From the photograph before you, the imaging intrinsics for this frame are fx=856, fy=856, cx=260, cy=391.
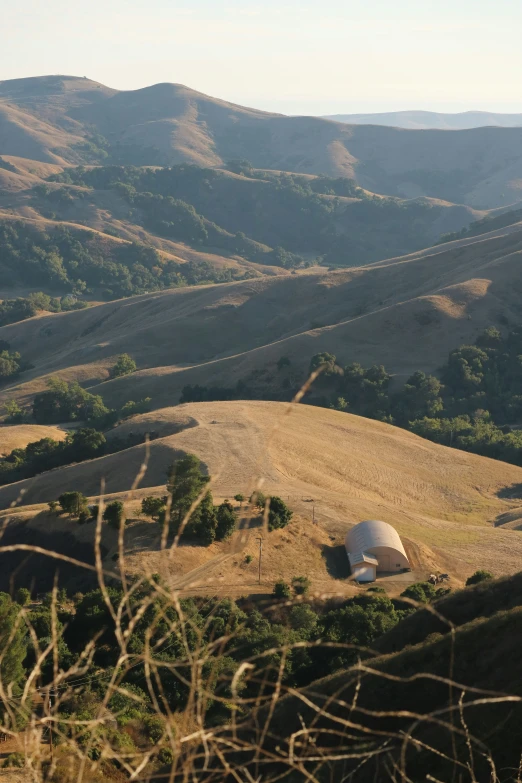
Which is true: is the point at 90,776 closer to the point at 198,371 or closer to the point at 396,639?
the point at 396,639

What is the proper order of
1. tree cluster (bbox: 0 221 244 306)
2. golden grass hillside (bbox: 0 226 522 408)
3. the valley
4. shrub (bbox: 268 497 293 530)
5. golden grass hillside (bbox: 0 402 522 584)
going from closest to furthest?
the valley → shrub (bbox: 268 497 293 530) → golden grass hillside (bbox: 0 402 522 584) → golden grass hillside (bbox: 0 226 522 408) → tree cluster (bbox: 0 221 244 306)

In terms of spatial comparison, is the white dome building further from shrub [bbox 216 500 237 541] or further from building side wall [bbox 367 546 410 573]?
shrub [bbox 216 500 237 541]

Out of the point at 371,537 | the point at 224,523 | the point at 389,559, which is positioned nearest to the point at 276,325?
the point at 224,523

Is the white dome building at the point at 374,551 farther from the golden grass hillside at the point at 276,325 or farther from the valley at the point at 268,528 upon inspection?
the golden grass hillside at the point at 276,325

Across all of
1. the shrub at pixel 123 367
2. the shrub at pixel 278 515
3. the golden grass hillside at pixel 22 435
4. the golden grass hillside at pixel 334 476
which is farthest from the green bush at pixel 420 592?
the shrub at pixel 123 367

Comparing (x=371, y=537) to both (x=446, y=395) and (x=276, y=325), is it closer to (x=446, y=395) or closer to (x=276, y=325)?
(x=446, y=395)

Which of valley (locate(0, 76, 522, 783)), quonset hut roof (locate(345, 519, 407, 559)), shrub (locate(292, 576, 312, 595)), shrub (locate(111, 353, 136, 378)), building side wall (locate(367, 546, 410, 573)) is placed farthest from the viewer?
shrub (locate(111, 353, 136, 378))

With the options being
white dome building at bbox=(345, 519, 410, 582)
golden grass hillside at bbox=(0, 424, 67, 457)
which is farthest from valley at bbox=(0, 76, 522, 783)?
golden grass hillside at bbox=(0, 424, 67, 457)
